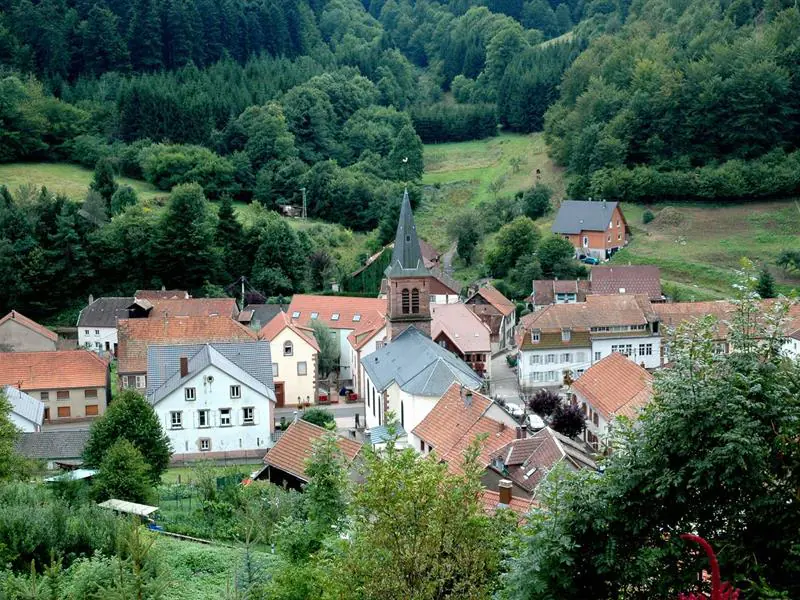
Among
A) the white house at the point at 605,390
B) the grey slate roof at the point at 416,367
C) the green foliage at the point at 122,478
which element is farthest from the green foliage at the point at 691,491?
the grey slate roof at the point at 416,367

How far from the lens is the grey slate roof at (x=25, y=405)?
123 feet

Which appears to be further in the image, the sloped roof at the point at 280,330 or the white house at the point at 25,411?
the sloped roof at the point at 280,330

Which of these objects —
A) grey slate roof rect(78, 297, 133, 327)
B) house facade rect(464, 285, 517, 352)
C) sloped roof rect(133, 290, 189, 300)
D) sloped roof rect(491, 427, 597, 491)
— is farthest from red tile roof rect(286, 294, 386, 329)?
sloped roof rect(491, 427, 597, 491)

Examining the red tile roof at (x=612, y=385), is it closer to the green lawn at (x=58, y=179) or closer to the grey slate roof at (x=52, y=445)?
the grey slate roof at (x=52, y=445)

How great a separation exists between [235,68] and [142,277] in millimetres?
45218

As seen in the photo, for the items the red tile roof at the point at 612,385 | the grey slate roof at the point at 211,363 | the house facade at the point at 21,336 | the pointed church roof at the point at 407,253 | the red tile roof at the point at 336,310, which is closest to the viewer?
the red tile roof at the point at 612,385

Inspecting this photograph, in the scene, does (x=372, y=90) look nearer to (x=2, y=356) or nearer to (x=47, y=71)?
(x=47, y=71)

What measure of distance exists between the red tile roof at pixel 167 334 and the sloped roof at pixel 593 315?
44.9 ft

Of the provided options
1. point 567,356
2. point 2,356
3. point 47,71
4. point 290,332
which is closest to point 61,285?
point 2,356

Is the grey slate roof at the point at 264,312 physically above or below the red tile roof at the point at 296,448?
above

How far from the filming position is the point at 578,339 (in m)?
47.1

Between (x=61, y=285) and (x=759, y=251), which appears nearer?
(x=61, y=285)

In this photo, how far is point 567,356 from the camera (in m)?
47.1

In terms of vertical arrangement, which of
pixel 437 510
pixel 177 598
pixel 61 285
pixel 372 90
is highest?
pixel 372 90
